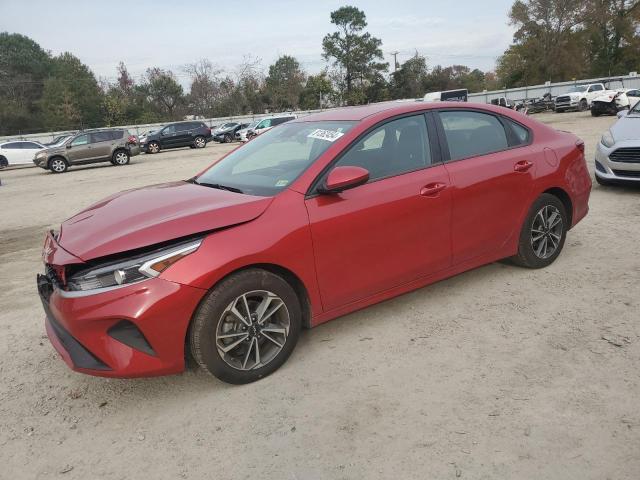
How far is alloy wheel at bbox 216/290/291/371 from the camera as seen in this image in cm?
298

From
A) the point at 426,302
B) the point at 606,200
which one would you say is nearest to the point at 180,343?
the point at 426,302

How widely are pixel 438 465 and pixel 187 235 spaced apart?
177 centimetres

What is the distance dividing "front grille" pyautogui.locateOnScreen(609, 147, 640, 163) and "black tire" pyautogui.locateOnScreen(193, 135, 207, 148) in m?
26.7

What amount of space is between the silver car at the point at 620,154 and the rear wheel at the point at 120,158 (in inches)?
766

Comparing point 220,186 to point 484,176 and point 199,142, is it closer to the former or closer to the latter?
point 484,176

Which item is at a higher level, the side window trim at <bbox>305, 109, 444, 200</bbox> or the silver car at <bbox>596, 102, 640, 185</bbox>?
the side window trim at <bbox>305, 109, 444, 200</bbox>

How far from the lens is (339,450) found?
250 centimetres

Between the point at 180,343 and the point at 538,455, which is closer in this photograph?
the point at 538,455

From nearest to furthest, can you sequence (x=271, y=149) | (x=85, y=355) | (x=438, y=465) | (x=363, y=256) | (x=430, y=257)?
(x=438, y=465), (x=85, y=355), (x=363, y=256), (x=430, y=257), (x=271, y=149)

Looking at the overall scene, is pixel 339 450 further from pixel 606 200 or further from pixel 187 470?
pixel 606 200

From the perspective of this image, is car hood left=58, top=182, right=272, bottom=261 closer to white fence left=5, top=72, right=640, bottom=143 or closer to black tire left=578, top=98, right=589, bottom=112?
black tire left=578, top=98, right=589, bottom=112

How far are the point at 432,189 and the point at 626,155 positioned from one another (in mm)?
5212

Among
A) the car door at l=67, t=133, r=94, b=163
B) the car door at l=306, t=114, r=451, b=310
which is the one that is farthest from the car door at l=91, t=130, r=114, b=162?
the car door at l=306, t=114, r=451, b=310

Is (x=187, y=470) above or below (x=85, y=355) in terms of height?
below
